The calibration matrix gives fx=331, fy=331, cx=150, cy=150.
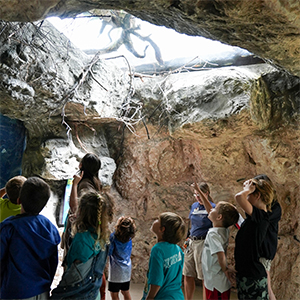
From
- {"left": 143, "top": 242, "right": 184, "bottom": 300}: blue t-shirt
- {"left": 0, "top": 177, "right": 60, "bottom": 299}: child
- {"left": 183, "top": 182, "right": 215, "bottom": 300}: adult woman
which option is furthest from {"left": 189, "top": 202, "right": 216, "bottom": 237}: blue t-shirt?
{"left": 0, "top": 177, "right": 60, "bottom": 299}: child

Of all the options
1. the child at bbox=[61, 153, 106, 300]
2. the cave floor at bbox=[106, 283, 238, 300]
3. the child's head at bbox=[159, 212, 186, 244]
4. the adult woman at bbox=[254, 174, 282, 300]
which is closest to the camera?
the child's head at bbox=[159, 212, 186, 244]

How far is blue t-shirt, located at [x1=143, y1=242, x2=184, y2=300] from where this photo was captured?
6.77 ft

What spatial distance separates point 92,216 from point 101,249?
213 millimetres

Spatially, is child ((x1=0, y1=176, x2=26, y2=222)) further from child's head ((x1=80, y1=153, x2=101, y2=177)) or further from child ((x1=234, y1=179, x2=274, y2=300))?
child ((x1=234, y1=179, x2=274, y2=300))

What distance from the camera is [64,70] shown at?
3354mm

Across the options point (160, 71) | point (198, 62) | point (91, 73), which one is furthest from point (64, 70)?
point (198, 62)

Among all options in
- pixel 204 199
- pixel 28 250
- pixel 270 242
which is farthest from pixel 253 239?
pixel 28 250

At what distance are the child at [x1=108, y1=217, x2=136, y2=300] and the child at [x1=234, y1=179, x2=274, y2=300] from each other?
819mm

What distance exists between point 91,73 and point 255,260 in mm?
2498

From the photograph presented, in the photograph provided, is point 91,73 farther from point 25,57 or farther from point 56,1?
point 56,1

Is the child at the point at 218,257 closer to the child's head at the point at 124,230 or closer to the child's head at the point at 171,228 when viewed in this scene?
the child's head at the point at 171,228

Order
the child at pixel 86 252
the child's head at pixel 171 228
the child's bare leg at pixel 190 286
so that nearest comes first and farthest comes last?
the child at pixel 86 252, the child's head at pixel 171 228, the child's bare leg at pixel 190 286

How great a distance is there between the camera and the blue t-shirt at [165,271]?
6.77ft

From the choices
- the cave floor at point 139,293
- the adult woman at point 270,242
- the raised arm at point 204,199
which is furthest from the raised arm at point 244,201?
the cave floor at point 139,293
